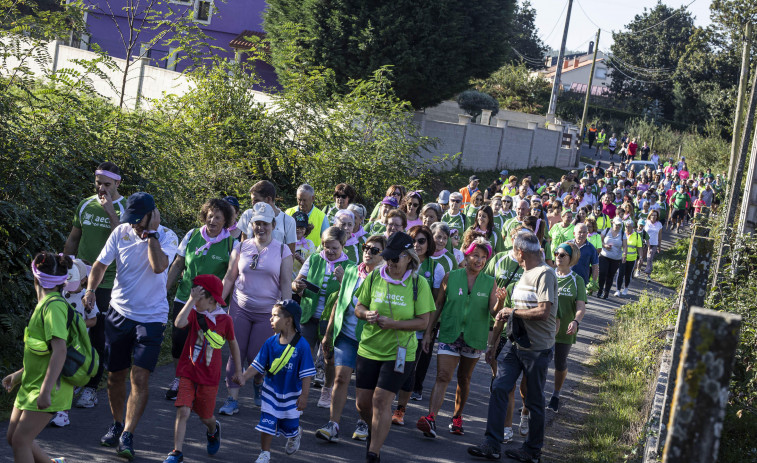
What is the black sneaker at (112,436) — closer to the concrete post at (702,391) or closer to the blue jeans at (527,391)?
the blue jeans at (527,391)

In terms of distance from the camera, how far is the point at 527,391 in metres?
7.23

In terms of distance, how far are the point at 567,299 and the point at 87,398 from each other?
16.2 ft

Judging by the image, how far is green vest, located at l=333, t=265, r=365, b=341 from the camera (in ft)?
23.9

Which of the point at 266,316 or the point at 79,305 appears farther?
the point at 266,316

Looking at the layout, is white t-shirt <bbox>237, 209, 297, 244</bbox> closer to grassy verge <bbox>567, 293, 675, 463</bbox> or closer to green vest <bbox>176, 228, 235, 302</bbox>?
green vest <bbox>176, 228, 235, 302</bbox>

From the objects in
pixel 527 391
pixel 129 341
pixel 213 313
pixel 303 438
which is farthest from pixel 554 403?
pixel 129 341

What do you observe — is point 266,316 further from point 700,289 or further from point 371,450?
point 700,289

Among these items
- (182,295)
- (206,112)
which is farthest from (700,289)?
(206,112)

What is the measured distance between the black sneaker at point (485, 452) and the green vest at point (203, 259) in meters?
2.78

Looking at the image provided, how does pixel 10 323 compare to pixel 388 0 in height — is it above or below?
below

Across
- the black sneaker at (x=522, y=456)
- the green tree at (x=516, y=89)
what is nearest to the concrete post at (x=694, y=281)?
the black sneaker at (x=522, y=456)

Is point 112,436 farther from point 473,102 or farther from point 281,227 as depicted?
point 473,102

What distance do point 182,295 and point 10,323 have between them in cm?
173

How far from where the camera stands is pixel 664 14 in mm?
79000
